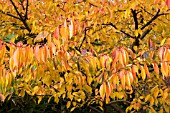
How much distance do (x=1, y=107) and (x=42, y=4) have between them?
6.85ft

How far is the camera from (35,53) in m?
1.64

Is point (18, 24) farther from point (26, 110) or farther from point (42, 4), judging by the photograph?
point (26, 110)

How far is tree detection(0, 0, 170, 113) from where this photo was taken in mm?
1733

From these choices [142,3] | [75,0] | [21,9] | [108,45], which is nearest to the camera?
[142,3]

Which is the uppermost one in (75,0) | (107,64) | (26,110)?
(75,0)

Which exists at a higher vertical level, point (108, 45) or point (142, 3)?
point (142, 3)

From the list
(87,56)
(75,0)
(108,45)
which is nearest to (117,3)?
(75,0)

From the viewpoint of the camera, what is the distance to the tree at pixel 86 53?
1733mm

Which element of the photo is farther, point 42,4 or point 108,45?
point 42,4

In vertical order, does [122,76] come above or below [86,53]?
below

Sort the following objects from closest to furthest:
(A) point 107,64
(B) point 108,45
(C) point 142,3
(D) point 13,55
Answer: (D) point 13,55 → (A) point 107,64 → (C) point 142,3 → (B) point 108,45

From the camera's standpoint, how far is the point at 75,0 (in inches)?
121

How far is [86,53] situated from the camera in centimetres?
204

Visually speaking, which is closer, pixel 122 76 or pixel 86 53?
pixel 122 76
